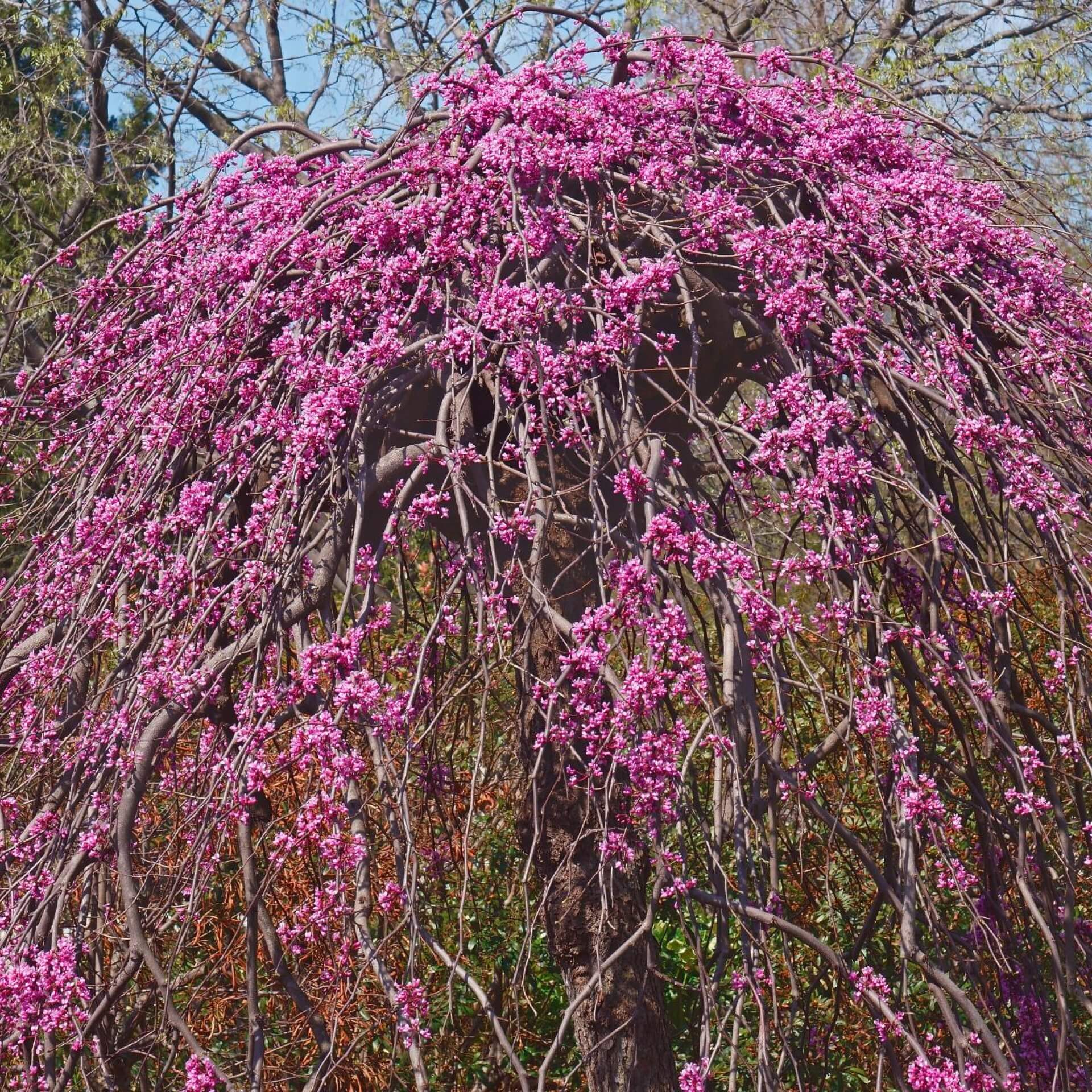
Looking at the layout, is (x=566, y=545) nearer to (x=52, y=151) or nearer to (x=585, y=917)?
(x=585, y=917)

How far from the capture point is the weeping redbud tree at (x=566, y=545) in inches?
73.9

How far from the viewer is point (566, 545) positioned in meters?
2.79

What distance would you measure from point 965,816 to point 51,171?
21.5ft

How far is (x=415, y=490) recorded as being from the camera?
7.29 feet

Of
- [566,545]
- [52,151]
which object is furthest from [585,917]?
[52,151]

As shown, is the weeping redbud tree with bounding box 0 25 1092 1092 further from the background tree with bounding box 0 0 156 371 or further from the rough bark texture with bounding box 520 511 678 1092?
the background tree with bounding box 0 0 156 371

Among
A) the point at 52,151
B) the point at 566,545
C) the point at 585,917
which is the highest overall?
the point at 52,151

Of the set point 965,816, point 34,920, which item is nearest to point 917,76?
point 965,816

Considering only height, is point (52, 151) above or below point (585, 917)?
above

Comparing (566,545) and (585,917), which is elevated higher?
(566,545)

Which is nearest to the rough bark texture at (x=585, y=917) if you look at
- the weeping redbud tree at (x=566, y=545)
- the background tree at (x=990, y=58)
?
the weeping redbud tree at (x=566, y=545)

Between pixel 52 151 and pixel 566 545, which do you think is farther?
pixel 52 151

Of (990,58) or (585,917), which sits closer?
(585,917)

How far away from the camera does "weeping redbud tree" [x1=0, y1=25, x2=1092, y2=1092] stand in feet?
6.16
